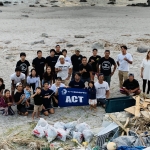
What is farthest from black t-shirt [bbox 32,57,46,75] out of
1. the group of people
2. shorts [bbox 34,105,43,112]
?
shorts [bbox 34,105,43,112]

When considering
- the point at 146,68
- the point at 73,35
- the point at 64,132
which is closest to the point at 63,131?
the point at 64,132

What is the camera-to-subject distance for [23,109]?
12086mm

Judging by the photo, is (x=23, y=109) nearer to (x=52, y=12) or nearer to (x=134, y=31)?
(x=134, y=31)

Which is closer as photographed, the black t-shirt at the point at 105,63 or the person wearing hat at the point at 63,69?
the person wearing hat at the point at 63,69

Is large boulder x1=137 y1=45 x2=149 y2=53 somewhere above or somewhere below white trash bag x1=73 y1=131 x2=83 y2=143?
above

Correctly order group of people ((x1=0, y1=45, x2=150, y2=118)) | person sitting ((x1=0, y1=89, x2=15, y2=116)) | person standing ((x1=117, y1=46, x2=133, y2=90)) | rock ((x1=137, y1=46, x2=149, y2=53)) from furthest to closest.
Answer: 1. rock ((x1=137, y1=46, x2=149, y2=53))
2. person standing ((x1=117, y1=46, x2=133, y2=90))
3. group of people ((x1=0, y1=45, x2=150, y2=118))
4. person sitting ((x1=0, y1=89, x2=15, y2=116))

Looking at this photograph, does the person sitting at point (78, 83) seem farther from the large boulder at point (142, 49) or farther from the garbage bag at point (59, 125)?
the large boulder at point (142, 49)

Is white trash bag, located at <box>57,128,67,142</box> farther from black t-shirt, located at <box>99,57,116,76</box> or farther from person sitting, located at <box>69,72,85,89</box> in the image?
black t-shirt, located at <box>99,57,116,76</box>

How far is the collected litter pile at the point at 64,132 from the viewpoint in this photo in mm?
10164

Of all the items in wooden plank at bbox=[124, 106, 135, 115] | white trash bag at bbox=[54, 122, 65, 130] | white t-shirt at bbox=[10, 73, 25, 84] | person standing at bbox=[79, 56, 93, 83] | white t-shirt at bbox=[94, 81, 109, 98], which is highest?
person standing at bbox=[79, 56, 93, 83]

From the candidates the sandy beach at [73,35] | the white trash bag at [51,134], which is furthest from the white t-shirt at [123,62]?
the white trash bag at [51,134]

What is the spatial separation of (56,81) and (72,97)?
84 cm

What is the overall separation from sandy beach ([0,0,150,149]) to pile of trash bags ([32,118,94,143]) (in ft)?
3.33

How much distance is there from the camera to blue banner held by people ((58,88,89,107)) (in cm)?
1257
